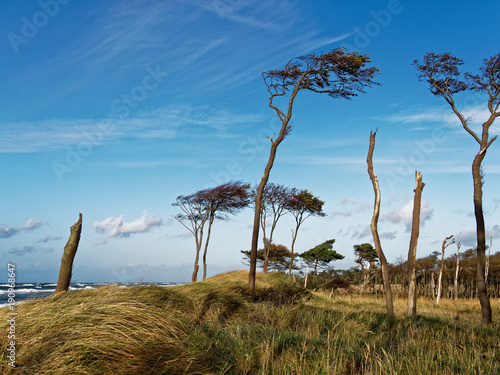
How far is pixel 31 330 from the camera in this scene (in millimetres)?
4727

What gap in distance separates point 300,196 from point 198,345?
28.7m

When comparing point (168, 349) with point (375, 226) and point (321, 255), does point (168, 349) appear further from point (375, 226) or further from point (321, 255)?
point (321, 255)

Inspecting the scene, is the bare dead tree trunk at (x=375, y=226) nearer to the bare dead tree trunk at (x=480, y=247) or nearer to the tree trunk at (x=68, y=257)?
the bare dead tree trunk at (x=480, y=247)

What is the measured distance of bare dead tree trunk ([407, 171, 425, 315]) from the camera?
13297 millimetres

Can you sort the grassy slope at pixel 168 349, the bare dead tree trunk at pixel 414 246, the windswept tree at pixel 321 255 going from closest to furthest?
the grassy slope at pixel 168 349
the bare dead tree trunk at pixel 414 246
the windswept tree at pixel 321 255

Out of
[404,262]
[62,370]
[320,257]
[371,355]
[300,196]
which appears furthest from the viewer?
[320,257]

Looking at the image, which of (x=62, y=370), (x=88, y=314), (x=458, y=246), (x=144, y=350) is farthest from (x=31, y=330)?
(x=458, y=246)

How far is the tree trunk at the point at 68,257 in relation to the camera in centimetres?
938

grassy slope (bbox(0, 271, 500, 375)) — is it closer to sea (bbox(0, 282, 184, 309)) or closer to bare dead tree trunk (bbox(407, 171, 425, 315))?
sea (bbox(0, 282, 184, 309))

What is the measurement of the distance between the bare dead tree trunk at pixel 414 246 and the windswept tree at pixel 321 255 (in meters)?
27.9

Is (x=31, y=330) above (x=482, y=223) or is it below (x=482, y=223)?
below

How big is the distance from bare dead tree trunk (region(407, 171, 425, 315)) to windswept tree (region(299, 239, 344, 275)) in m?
27.9

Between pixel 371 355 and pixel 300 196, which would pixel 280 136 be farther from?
pixel 300 196

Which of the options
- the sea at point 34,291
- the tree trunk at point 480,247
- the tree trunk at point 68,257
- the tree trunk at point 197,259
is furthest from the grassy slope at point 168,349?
the tree trunk at point 197,259
